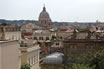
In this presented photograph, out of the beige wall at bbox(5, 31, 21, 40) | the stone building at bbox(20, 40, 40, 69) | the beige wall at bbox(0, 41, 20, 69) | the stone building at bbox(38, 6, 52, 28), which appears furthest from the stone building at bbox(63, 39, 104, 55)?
the stone building at bbox(38, 6, 52, 28)

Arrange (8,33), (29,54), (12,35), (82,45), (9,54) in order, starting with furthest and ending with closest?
(82,45) < (12,35) < (8,33) < (29,54) < (9,54)

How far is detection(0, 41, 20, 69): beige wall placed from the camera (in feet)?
45.6

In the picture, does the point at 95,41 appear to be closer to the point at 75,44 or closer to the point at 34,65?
the point at 75,44

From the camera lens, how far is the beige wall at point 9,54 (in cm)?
1391

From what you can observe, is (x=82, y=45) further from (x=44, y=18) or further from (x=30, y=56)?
(x=44, y=18)

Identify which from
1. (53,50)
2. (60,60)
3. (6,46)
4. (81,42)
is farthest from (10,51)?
(53,50)

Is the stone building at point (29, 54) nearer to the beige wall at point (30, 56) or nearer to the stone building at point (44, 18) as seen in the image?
the beige wall at point (30, 56)

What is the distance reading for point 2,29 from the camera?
26156mm

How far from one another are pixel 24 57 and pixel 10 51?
10378 millimetres

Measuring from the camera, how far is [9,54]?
48.4ft

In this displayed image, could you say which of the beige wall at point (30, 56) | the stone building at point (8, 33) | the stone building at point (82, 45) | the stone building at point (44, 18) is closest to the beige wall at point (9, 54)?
the stone building at point (8, 33)

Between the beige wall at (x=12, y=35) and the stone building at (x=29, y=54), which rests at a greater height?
the beige wall at (x=12, y=35)

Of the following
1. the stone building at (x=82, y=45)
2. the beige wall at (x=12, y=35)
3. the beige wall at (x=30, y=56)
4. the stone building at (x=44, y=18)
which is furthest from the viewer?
the stone building at (x=44, y=18)

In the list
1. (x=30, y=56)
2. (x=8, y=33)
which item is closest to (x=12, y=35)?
(x=8, y=33)
